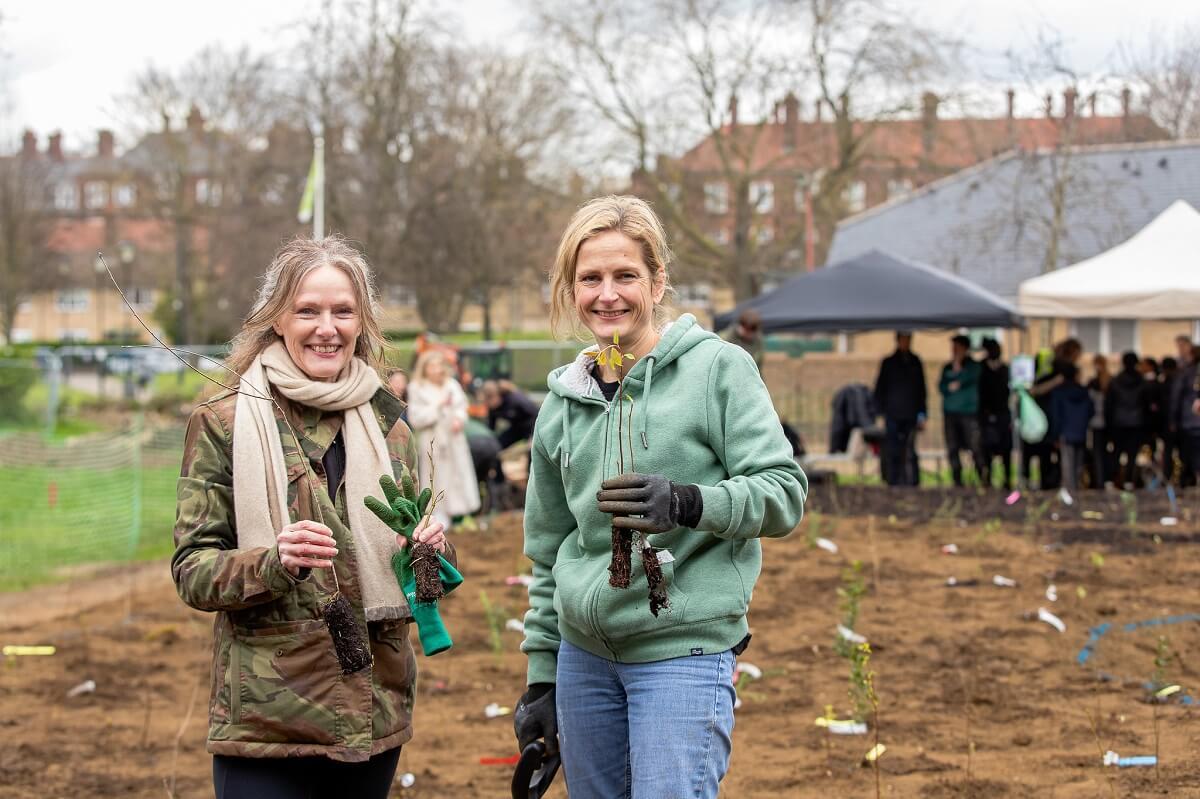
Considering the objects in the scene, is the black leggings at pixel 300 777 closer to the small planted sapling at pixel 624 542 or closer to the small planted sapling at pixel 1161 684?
the small planted sapling at pixel 624 542

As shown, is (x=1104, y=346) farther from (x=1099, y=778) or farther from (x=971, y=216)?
(x=1099, y=778)

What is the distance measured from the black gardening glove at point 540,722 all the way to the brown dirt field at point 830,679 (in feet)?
6.69

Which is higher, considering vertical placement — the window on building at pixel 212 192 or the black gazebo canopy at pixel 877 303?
the window on building at pixel 212 192

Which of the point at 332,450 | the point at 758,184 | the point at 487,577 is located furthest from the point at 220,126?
the point at 332,450

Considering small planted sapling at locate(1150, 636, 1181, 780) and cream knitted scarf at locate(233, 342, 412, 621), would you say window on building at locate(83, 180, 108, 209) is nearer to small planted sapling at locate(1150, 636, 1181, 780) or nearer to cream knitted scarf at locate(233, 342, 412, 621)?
small planted sapling at locate(1150, 636, 1181, 780)

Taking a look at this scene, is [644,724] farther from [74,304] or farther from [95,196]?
[74,304]

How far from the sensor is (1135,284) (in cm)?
1494

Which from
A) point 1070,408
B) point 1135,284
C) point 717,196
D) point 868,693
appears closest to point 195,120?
point 717,196

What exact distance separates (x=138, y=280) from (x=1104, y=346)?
153 feet

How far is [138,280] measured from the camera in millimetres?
65188

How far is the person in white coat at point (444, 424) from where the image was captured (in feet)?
40.8

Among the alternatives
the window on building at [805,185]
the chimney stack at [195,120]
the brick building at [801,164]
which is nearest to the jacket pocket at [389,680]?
the brick building at [801,164]

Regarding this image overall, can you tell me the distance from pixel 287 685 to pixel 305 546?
361 millimetres

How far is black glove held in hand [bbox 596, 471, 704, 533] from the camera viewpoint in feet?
8.70
